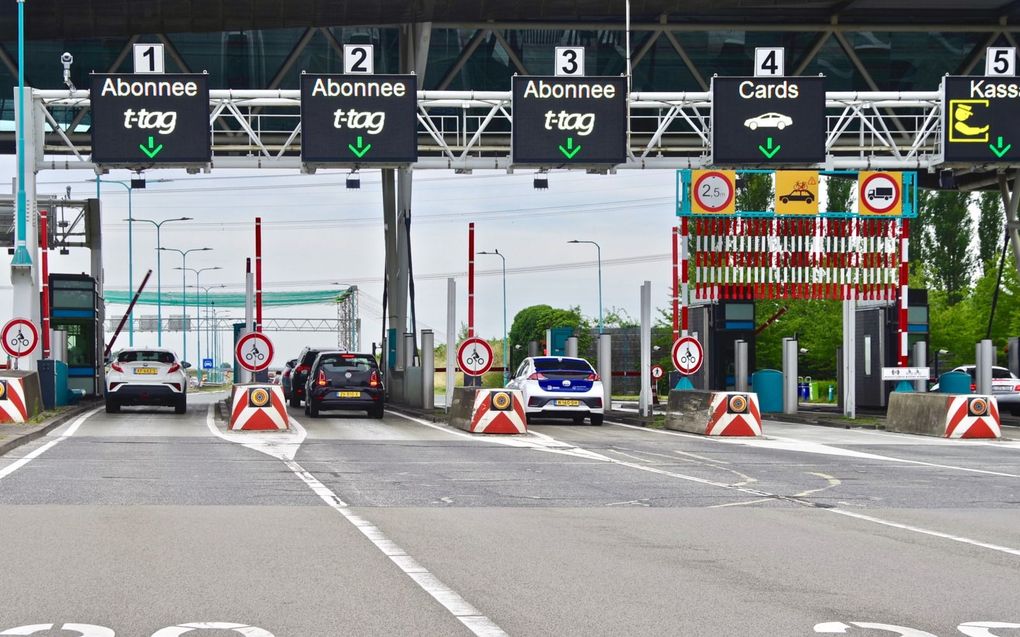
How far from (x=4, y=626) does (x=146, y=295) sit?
11223cm

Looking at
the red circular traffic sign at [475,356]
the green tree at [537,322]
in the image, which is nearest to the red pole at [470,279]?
the red circular traffic sign at [475,356]

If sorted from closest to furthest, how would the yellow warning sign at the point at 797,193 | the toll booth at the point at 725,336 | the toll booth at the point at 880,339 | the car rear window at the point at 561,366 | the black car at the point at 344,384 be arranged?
the car rear window at the point at 561,366 < the black car at the point at 344,384 < the yellow warning sign at the point at 797,193 < the toll booth at the point at 880,339 < the toll booth at the point at 725,336

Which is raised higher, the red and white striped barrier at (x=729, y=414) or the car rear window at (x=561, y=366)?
the car rear window at (x=561, y=366)

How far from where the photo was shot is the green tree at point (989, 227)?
82.0 metres

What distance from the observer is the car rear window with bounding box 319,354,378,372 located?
114ft

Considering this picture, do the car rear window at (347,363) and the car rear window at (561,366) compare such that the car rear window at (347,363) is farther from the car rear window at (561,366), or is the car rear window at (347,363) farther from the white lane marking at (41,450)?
the white lane marking at (41,450)

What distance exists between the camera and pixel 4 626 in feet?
24.7

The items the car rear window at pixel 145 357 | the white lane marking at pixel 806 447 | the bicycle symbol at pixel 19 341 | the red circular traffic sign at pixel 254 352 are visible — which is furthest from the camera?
the car rear window at pixel 145 357

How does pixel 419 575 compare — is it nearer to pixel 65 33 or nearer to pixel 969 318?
pixel 65 33

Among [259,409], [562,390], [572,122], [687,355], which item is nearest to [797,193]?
[572,122]

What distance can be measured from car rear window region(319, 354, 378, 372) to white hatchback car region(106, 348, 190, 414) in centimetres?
320

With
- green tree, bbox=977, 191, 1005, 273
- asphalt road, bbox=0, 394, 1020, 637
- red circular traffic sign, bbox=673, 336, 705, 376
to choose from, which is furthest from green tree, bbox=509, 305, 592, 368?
asphalt road, bbox=0, 394, 1020, 637

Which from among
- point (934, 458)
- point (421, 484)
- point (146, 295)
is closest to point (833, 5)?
point (934, 458)

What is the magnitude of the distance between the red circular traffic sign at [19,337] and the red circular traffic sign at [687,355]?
1263 centimetres
